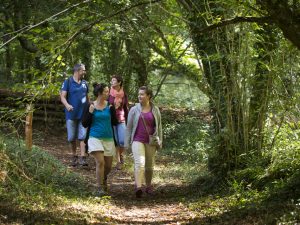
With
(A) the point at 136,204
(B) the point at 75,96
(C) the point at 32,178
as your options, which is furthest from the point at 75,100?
(C) the point at 32,178

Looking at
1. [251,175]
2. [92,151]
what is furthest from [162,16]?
[251,175]

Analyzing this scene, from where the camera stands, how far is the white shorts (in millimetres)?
9336

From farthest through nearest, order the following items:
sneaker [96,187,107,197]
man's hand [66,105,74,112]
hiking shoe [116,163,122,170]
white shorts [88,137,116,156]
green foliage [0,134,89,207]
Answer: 1. hiking shoe [116,163,122,170]
2. man's hand [66,105,74,112]
3. white shorts [88,137,116,156]
4. sneaker [96,187,107,197]
5. green foliage [0,134,89,207]

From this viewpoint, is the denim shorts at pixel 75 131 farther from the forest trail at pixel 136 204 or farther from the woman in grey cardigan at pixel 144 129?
the woman in grey cardigan at pixel 144 129

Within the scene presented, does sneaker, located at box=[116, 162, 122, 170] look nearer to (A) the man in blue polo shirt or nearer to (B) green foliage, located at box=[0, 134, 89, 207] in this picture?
(A) the man in blue polo shirt

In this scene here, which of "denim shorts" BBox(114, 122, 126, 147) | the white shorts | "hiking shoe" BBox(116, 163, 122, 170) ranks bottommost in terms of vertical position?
"hiking shoe" BBox(116, 163, 122, 170)

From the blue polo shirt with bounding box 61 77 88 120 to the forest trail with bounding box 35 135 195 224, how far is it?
3.90 ft

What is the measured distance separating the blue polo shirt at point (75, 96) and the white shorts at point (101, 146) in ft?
7.09

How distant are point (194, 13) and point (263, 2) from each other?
3077 mm

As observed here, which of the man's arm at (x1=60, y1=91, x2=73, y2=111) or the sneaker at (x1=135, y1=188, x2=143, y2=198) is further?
the man's arm at (x1=60, y1=91, x2=73, y2=111)

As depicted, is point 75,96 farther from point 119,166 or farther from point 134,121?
point 134,121

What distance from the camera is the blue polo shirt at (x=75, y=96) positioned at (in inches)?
453

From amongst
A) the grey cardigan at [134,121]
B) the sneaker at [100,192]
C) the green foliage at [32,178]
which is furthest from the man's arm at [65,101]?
the sneaker at [100,192]

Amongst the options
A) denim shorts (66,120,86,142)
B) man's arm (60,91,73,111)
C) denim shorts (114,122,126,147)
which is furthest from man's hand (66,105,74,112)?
denim shorts (114,122,126,147)
